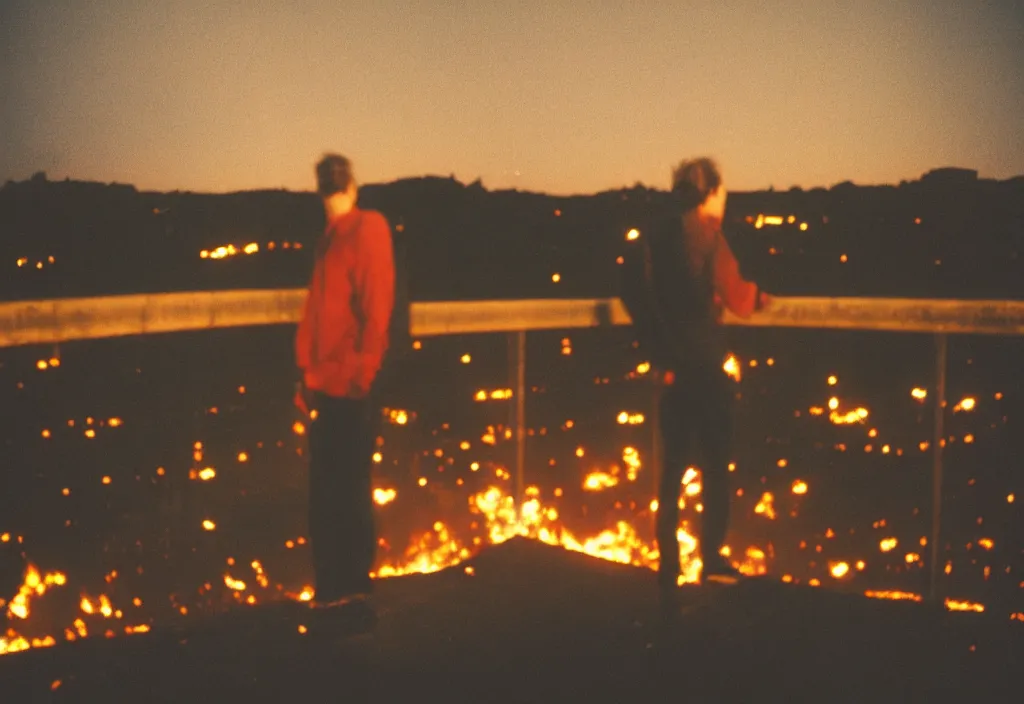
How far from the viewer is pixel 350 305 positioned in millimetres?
3248

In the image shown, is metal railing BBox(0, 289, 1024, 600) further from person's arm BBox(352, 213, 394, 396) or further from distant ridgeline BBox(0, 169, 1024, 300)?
distant ridgeline BBox(0, 169, 1024, 300)

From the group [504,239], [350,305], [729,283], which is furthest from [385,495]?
[504,239]

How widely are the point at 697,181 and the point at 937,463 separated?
1345mm

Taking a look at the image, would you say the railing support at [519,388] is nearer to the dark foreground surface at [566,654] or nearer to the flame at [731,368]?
the dark foreground surface at [566,654]

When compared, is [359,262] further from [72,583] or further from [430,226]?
[430,226]

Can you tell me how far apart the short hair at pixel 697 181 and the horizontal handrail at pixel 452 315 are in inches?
22.2

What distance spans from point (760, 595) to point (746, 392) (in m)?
1.85

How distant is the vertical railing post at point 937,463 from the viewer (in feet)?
11.6

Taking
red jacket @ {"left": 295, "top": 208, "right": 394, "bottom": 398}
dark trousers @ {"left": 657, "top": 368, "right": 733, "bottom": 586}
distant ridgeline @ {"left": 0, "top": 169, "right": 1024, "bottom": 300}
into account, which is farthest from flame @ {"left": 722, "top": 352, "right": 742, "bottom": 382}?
distant ridgeline @ {"left": 0, "top": 169, "right": 1024, "bottom": 300}

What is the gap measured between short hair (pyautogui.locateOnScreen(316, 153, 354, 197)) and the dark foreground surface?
151cm

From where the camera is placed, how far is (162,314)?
3387mm

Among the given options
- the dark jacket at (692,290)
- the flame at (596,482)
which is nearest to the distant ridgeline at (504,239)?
the flame at (596,482)

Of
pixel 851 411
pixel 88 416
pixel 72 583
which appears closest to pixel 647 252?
pixel 72 583

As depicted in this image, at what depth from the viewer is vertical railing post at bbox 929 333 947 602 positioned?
3.54 metres
